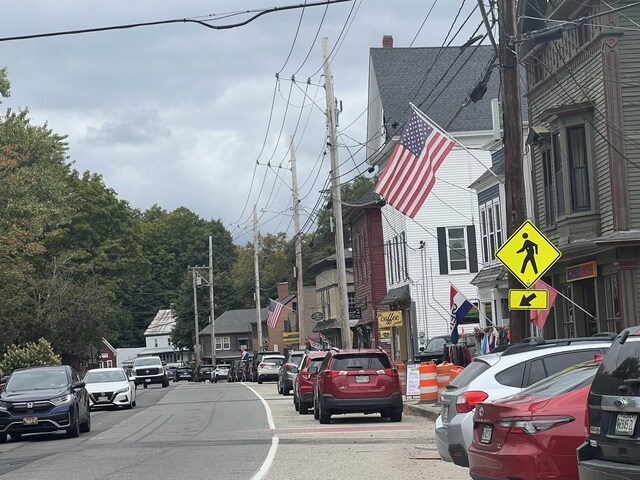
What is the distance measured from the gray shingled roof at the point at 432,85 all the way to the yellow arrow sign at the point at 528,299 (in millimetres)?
31311

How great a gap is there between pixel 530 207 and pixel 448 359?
17.9 ft

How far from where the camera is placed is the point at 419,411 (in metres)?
26.5

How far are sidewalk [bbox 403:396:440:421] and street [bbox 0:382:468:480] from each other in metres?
0.31

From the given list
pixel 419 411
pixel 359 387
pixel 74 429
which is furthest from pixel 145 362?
pixel 359 387

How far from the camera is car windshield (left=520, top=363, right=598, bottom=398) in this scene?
1024 centimetres

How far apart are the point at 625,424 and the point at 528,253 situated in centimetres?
1124

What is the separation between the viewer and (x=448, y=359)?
3478 cm

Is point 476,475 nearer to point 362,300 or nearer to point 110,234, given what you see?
point 362,300

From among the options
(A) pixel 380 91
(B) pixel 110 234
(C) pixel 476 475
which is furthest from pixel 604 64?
(B) pixel 110 234

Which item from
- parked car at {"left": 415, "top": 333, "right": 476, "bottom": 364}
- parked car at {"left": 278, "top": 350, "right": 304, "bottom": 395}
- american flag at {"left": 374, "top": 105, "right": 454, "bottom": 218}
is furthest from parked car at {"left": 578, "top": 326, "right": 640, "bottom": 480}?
parked car at {"left": 278, "top": 350, "right": 304, "bottom": 395}

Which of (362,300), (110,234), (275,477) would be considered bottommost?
(275,477)

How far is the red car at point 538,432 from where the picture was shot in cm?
981

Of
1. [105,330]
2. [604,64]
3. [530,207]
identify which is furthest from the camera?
[105,330]

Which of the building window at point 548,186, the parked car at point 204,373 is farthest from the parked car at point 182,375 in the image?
the building window at point 548,186
